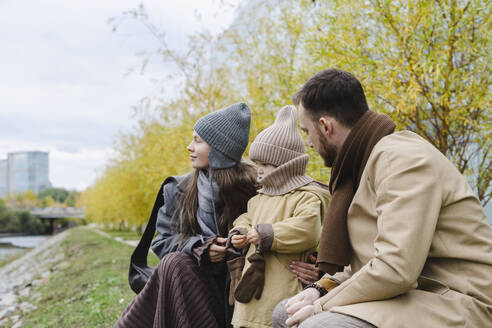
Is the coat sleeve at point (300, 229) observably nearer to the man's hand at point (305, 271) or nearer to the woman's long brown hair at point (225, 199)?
the man's hand at point (305, 271)

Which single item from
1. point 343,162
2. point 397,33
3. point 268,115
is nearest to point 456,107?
point 397,33

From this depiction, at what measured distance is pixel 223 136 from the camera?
10.1ft

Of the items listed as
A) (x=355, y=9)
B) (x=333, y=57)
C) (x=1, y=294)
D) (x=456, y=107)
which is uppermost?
(x=355, y=9)

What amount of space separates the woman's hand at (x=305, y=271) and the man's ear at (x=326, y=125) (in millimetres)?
749

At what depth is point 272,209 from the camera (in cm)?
257

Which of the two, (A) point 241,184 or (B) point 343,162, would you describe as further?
(A) point 241,184

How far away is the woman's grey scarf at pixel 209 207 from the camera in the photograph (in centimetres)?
300

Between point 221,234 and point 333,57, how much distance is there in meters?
2.30

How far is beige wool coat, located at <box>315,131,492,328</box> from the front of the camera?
146 centimetres

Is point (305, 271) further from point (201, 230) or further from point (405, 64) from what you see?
point (405, 64)

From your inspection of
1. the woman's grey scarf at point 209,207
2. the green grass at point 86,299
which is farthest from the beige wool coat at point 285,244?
the green grass at point 86,299

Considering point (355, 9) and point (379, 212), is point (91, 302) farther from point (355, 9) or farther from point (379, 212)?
point (379, 212)

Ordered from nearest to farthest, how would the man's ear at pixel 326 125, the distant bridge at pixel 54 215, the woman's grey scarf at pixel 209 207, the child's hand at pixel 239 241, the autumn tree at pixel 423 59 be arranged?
the man's ear at pixel 326 125
the child's hand at pixel 239 241
the woman's grey scarf at pixel 209 207
the autumn tree at pixel 423 59
the distant bridge at pixel 54 215

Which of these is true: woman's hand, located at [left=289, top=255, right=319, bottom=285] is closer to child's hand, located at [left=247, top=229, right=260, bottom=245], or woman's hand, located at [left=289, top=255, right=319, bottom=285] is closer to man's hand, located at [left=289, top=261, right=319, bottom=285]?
man's hand, located at [left=289, top=261, right=319, bottom=285]
